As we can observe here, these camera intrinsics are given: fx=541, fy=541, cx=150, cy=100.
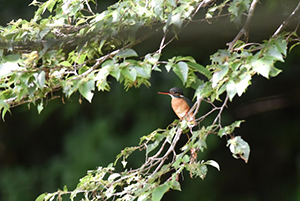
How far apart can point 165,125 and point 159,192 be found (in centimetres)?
134

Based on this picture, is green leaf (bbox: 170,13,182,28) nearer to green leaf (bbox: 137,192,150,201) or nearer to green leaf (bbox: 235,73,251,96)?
green leaf (bbox: 235,73,251,96)

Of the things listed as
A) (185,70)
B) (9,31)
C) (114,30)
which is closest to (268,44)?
(185,70)

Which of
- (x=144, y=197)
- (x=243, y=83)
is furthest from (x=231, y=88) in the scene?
(x=144, y=197)

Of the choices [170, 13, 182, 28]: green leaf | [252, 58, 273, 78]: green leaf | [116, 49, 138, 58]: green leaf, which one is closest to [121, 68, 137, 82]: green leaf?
[116, 49, 138, 58]: green leaf

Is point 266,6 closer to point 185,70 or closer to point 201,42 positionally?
point 201,42

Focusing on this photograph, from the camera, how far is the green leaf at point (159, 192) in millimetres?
1307

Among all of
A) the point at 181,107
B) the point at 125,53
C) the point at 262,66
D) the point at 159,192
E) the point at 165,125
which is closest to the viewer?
the point at 262,66

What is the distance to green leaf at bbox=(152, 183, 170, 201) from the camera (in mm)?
1307

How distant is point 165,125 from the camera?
105 inches

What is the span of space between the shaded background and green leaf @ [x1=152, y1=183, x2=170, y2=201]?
120 cm

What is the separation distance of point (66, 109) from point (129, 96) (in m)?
0.36

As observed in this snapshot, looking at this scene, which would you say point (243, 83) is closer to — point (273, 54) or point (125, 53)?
point (273, 54)

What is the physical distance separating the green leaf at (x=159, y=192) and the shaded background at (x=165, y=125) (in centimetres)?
120

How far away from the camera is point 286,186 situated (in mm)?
2826
